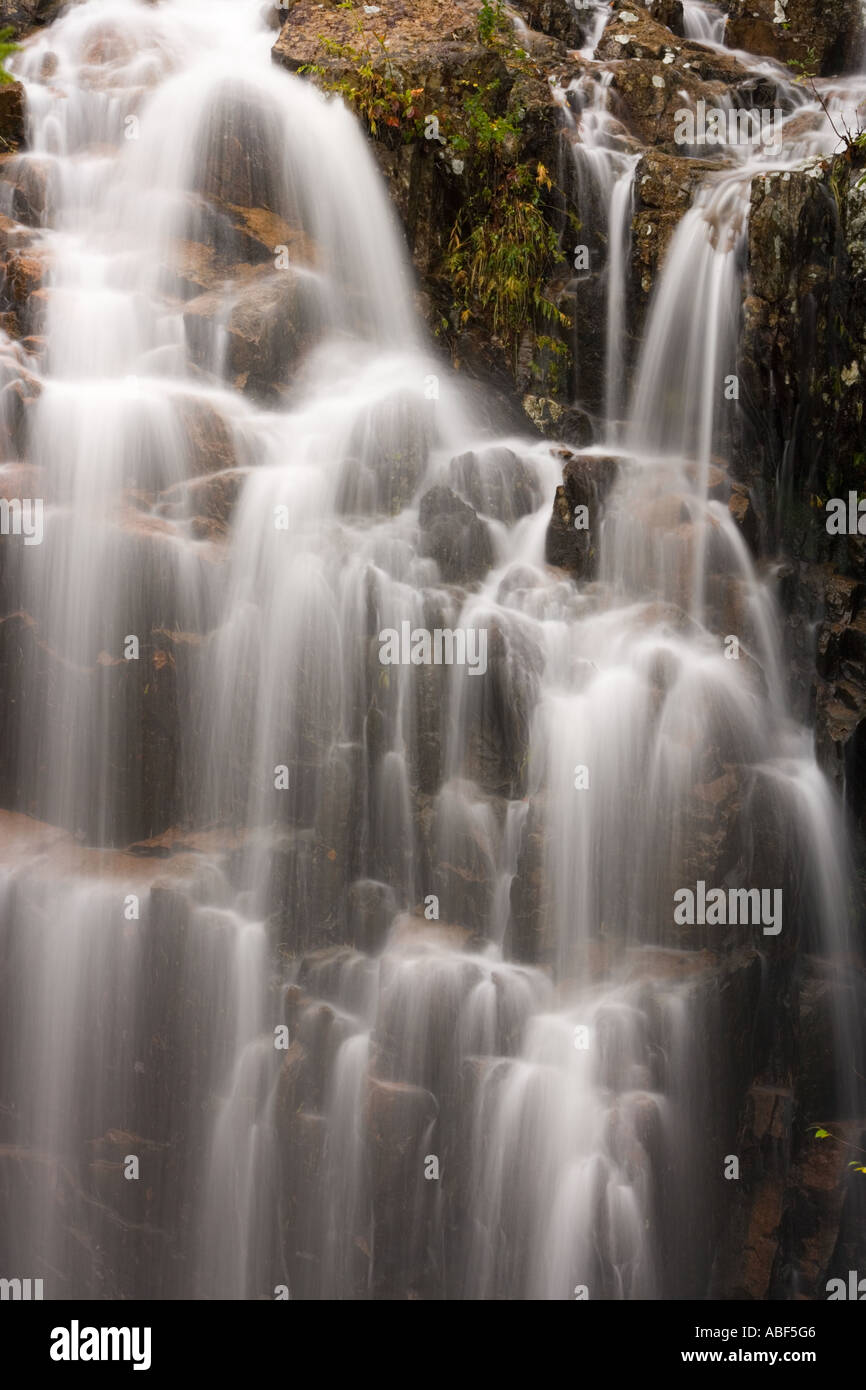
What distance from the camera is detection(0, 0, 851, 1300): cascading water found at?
22.8 ft

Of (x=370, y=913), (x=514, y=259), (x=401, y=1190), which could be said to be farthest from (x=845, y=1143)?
(x=514, y=259)

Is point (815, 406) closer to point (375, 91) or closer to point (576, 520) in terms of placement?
point (576, 520)

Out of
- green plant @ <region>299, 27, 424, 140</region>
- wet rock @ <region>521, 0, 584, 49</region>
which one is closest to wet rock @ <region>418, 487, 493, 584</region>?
green plant @ <region>299, 27, 424, 140</region>

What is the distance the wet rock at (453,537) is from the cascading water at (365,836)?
0.03 m

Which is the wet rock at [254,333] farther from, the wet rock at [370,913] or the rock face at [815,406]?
the wet rock at [370,913]

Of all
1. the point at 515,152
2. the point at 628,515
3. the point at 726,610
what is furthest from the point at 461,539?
the point at 515,152

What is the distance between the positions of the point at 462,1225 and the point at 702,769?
3.27 metres

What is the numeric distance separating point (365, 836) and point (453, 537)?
2306 mm

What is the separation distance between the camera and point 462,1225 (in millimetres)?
6895

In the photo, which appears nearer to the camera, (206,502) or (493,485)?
(206,502)

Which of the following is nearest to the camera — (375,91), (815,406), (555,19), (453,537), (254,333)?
(453,537)

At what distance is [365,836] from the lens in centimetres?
763

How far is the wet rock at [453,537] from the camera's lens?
322 inches

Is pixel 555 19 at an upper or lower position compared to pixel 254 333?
upper
